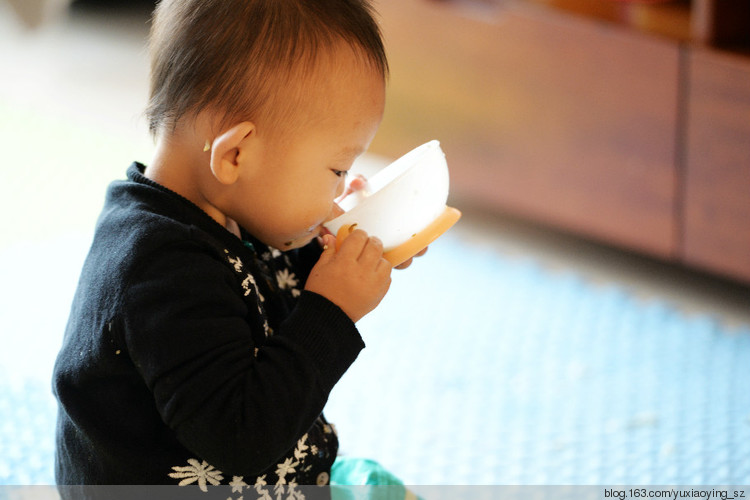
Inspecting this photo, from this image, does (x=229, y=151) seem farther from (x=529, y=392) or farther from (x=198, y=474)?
(x=529, y=392)

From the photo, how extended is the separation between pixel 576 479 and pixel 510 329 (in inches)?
12.4

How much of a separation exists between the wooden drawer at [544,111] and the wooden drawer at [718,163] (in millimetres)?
32

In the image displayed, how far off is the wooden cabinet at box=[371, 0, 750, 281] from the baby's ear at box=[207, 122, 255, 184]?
0.81m

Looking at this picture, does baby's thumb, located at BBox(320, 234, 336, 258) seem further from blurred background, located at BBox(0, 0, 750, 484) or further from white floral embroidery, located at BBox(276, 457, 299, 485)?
blurred background, located at BBox(0, 0, 750, 484)

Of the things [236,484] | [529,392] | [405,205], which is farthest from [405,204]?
[529,392]

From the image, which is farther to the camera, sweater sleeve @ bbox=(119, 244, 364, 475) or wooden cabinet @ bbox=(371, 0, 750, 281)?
wooden cabinet @ bbox=(371, 0, 750, 281)

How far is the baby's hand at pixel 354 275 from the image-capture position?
2.19 ft

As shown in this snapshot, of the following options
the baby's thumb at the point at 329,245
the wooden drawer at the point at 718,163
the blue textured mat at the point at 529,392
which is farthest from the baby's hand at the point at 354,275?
the wooden drawer at the point at 718,163

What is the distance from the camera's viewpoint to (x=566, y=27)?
136 cm

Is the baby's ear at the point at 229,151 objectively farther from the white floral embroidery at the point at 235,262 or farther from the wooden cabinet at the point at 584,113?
the wooden cabinet at the point at 584,113

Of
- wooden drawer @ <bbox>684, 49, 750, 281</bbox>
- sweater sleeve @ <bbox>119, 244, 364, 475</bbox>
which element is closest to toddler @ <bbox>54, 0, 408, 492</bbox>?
sweater sleeve @ <bbox>119, 244, 364, 475</bbox>

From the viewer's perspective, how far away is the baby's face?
2.18 feet

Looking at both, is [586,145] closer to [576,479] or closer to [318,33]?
[576,479]

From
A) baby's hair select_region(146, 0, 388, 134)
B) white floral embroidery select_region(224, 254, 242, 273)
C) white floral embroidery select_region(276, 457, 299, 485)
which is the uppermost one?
baby's hair select_region(146, 0, 388, 134)
